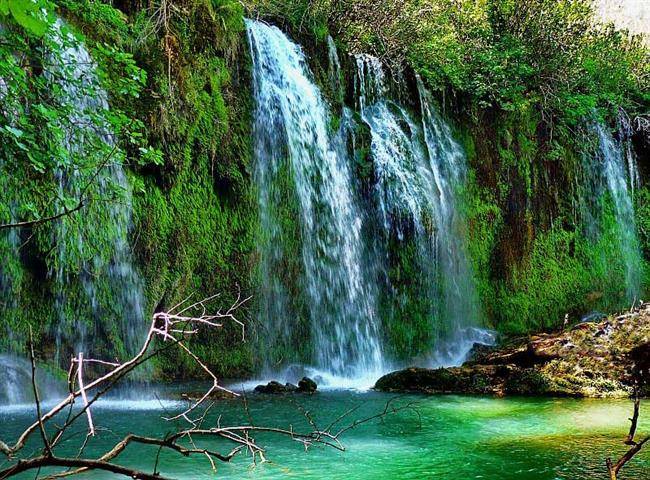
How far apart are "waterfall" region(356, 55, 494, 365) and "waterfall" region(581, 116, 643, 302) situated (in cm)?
432

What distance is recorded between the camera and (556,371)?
825cm

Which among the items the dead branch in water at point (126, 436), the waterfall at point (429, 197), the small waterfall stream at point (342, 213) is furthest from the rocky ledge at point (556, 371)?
the dead branch in water at point (126, 436)

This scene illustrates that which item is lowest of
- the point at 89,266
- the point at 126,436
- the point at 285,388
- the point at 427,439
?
the point at 427,439

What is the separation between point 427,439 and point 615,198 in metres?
12.8

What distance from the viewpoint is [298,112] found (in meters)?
10.7

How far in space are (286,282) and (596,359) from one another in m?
4.79

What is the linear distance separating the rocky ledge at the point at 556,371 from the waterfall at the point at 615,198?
7.17 meters

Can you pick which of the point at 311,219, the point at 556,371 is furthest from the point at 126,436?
the point at 311,219

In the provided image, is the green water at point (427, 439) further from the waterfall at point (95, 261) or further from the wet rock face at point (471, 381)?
the waterfall at point (95, 261)

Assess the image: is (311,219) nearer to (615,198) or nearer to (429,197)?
(429,197)

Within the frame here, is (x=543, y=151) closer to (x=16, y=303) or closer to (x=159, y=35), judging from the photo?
(x=159, y=35)

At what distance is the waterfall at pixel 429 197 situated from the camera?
38.0ft

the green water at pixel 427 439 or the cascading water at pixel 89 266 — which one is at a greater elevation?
the cascading water at pixel 89 266

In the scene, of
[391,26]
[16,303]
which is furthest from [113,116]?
[391,26]
